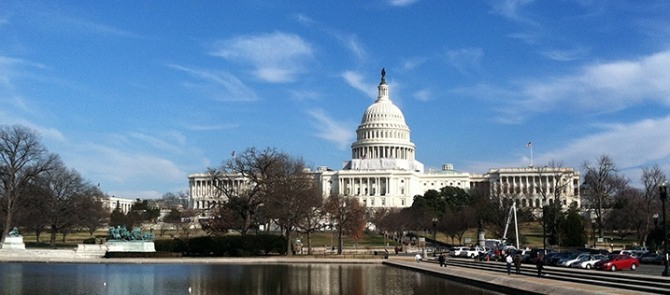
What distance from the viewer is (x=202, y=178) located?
198 meters

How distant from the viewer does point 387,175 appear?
18225cm

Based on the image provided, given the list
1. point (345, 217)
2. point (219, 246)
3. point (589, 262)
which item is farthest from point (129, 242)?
point (589, 262)

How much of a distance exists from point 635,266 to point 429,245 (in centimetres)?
5527

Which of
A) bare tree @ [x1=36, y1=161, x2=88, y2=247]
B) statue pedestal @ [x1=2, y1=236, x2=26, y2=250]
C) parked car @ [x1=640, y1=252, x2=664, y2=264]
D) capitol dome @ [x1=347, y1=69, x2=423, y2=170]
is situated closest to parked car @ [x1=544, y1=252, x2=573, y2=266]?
parked car @ [x1=640, y1=252, x2=664, y2=264]

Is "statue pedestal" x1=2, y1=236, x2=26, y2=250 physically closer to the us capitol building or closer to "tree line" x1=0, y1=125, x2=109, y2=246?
"tree line" x1=0, y1=125, x2=109, y2=246

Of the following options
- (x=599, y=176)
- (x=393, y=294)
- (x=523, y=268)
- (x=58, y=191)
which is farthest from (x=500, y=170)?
(x=393, y=294)

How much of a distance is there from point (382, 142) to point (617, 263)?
14815cm

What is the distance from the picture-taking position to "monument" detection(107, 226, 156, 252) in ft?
214

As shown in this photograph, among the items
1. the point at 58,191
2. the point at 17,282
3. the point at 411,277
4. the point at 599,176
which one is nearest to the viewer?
the point at 17,282

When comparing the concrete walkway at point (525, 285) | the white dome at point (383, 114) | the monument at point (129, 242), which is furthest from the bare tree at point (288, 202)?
the white dome at point (383, 114)

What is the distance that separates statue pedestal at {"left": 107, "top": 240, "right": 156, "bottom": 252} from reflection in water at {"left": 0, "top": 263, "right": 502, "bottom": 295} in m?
18.3

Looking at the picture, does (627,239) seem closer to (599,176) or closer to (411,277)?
(599,176)

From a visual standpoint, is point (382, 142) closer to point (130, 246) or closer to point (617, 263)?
point (130, 246)

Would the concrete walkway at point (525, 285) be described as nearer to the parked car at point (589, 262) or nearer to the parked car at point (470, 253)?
the parked car at point (589, 262)
